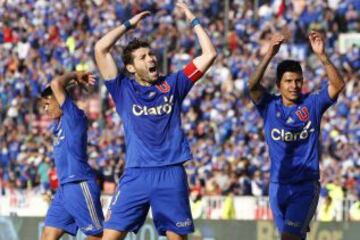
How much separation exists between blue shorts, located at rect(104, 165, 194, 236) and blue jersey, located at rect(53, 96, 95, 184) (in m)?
2.48

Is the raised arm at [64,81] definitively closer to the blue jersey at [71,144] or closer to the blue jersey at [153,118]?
the blue jersey at [71,144]

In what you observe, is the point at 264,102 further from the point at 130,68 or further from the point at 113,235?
the point at 113,235

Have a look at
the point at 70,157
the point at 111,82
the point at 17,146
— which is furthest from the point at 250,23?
the point at 111,82

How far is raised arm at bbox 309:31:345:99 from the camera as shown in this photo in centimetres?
1268

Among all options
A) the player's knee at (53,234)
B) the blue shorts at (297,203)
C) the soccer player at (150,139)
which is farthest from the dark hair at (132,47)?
the player's knee at (53,234)

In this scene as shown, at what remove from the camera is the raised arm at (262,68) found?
12836mm

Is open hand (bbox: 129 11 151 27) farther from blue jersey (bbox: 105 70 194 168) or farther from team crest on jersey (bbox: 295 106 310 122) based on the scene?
team crest on jersey (bbox: 295 106 310 122)

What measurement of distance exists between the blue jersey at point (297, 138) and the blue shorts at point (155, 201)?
1.58 metres

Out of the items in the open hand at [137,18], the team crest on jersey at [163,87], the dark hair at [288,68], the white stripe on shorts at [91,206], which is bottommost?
the white stripe on shorts at [91,206]

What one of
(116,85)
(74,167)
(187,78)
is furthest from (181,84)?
(74,167)

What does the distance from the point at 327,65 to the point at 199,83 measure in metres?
16.0

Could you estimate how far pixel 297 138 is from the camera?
13.0 metres

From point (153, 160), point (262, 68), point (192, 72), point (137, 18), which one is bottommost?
point (153, 160)

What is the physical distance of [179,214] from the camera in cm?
1172
